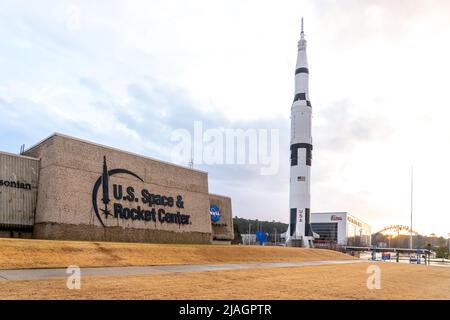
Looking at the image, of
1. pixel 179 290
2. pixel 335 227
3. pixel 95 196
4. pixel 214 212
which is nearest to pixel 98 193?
pixel 95 196

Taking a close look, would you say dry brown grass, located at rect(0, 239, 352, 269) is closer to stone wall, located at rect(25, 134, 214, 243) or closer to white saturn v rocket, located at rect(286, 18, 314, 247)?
stone wall, located at rect(25, 134, 214, 243)

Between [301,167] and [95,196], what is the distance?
1567 inches

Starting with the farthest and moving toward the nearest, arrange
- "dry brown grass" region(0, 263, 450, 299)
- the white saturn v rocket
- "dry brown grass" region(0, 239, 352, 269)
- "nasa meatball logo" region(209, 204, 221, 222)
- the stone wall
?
the white saturn v rocket
"nasa meatball logo" region(209, 204, 221, 222)
the stone wall
"dry brown grass" region(0, 239, 352, 269)
"dry brown grass" region(0, 263, 450, 299)

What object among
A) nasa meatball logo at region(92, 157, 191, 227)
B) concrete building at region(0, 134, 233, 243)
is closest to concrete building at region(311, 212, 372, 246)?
concrete building at region(0, 134, 233, 243)

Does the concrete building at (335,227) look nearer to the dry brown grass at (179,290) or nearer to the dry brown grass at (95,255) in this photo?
the dry brown grass at (95,255)

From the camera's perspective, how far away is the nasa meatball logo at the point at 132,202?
32.3 meters

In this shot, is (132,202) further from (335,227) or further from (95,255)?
(335,227)

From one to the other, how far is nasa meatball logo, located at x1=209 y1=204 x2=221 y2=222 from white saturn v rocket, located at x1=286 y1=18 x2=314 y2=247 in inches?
803

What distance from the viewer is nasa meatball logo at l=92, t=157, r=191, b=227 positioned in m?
32.3

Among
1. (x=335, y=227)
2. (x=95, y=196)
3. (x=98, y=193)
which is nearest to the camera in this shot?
(x=95, y=196)

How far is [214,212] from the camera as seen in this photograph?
4784cm
